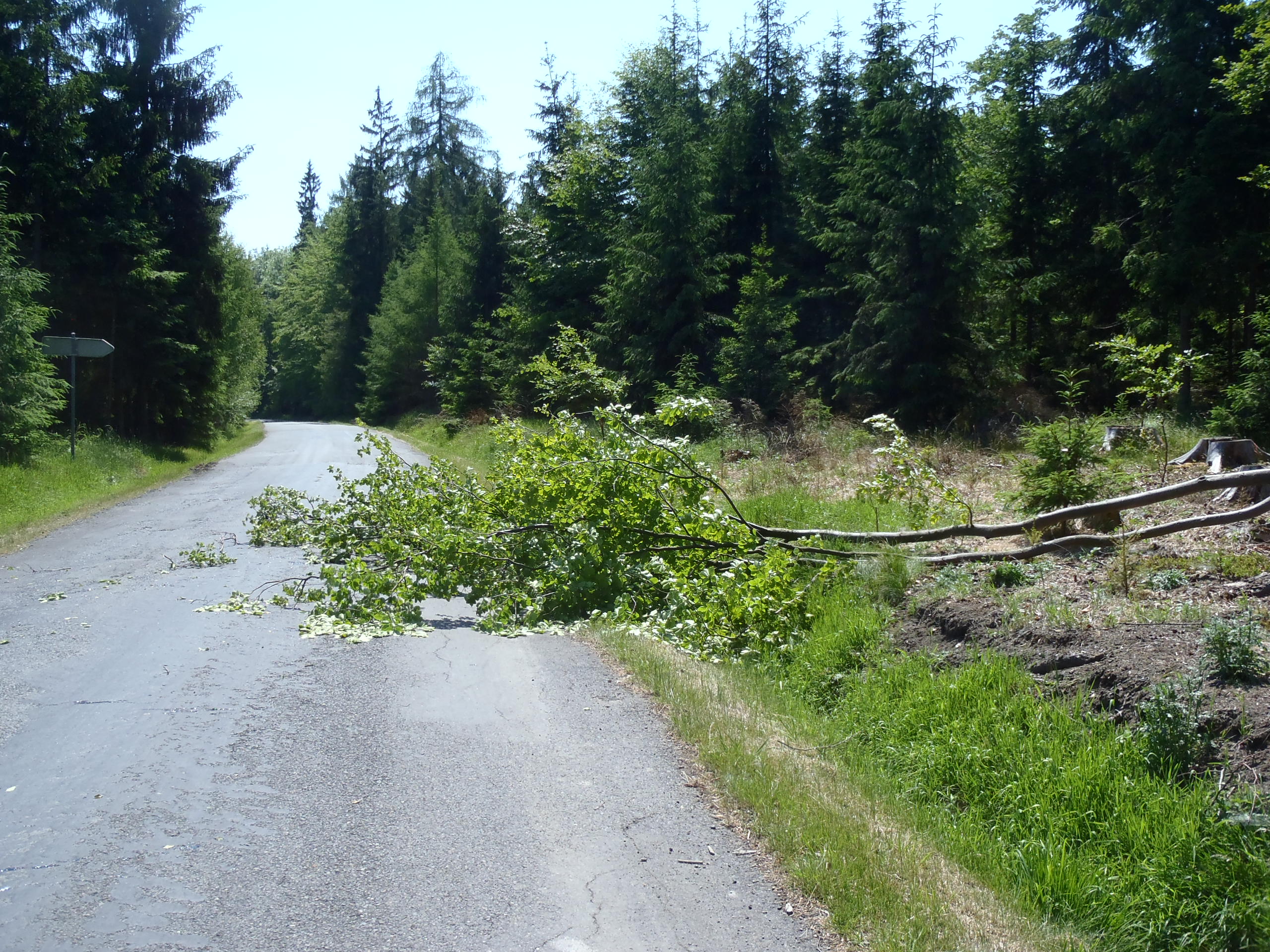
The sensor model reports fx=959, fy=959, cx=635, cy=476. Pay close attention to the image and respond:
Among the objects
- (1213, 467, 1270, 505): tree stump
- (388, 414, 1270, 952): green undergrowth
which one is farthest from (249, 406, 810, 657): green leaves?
(1213, 467, 1270, 505): tree stump

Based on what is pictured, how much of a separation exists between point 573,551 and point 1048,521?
4.55 m

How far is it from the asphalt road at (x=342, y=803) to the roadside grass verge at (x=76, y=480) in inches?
281

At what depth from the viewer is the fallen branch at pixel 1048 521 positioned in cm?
855

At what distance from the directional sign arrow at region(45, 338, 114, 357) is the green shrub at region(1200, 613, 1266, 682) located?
20499mm

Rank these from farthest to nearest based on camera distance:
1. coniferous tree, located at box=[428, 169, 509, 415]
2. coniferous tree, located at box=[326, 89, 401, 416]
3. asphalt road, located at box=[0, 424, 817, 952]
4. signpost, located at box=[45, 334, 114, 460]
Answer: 1. coniferous tree, located at box=[326, 89, 401, 416]
2. coniferous tree, located at box=[428, 169, 509, 415]
3. signpost, located at box=[45, 334, 114, 460]
4. asphalt road, located at box=[0, 424, 817, 952]

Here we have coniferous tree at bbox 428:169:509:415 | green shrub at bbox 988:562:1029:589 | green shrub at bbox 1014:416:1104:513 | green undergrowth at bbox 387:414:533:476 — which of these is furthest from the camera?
coniferous tree at bbox 428:169:509:415

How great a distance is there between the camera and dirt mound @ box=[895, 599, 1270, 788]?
15.6 feet

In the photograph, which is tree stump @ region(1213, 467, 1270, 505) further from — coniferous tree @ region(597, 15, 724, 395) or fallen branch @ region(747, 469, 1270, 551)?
coniferous tree @ region(597, 15, 724, 395)

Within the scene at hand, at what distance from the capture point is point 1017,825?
502 cm

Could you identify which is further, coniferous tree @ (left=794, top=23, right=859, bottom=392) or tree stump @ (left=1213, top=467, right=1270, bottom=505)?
coniferous tree @ (left=794, top=23, right=859, bottom=392)

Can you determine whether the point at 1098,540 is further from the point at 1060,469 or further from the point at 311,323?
the point at 311,323

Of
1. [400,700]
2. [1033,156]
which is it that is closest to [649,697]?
[400,700]

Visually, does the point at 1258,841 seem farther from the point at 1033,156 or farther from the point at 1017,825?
the point at 1033,156

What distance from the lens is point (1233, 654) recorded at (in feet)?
17.1
